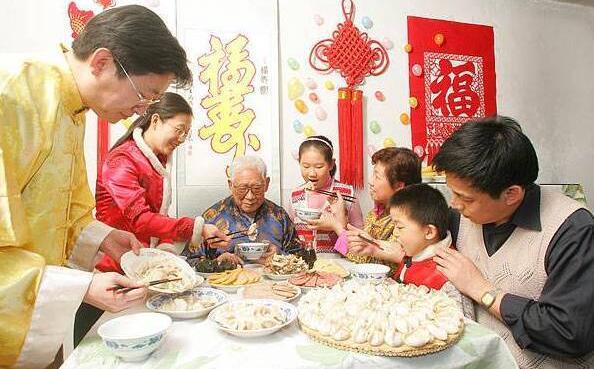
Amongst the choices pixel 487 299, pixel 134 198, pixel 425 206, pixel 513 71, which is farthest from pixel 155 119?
pixel 513 71

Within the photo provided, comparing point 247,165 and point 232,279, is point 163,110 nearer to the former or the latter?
point 247,165

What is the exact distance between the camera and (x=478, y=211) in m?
1.55

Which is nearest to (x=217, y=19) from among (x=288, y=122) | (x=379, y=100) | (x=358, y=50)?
(x=288, y=122)

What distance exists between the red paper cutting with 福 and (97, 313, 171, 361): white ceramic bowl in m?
3.19

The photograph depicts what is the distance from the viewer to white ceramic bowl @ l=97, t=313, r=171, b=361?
1046 mm

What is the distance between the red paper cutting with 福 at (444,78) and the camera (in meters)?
3.90

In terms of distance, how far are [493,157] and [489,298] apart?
50cm

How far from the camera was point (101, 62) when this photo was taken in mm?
1351

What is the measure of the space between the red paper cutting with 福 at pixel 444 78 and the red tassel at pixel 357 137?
56 centimetres

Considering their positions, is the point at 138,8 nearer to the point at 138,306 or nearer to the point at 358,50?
the point at 138,306

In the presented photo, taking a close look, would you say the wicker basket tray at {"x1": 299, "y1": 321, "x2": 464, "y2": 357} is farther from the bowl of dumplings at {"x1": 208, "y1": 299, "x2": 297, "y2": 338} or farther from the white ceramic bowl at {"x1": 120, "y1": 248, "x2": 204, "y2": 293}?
the white ceramic bowl at {"x1": 120, "y1": 248, "x2": 204, "y2": 293}

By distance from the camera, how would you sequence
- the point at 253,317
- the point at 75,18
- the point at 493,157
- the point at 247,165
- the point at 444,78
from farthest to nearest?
the point at 444,78 < the point at 75,18 < the point at 247,165 < the point at 493,157 < the point at 253,317

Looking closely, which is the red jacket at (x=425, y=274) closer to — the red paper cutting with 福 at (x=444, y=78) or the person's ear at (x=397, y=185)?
the person's ear at (x=397, y=185)

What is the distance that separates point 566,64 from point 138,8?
468 centimetres
